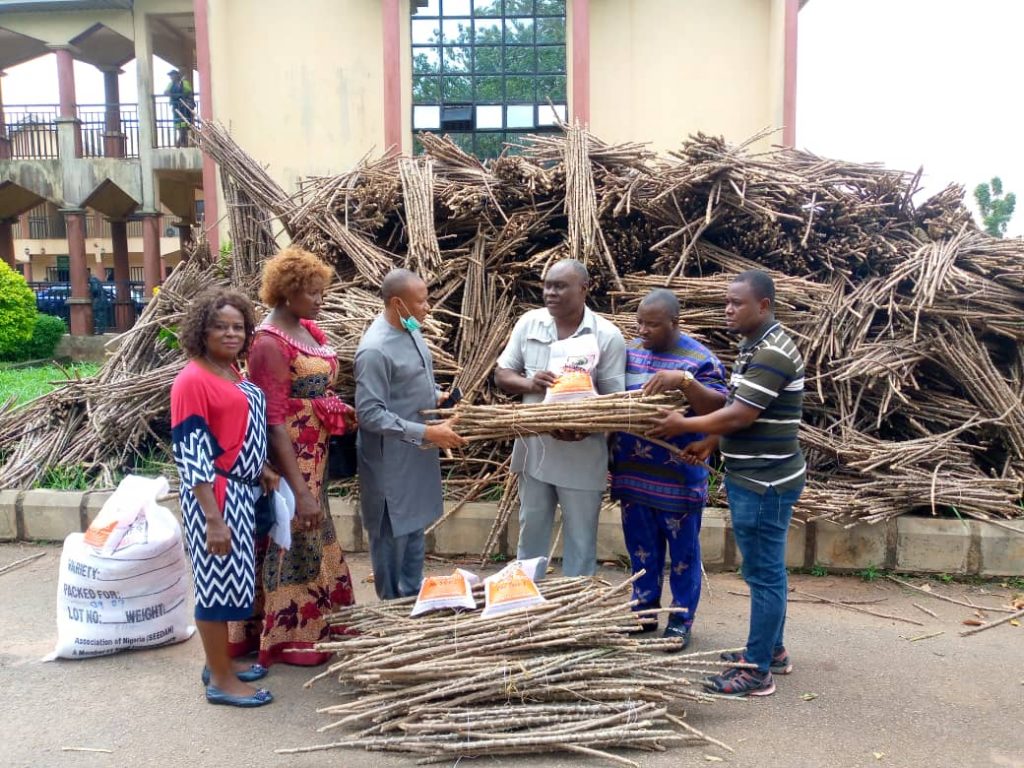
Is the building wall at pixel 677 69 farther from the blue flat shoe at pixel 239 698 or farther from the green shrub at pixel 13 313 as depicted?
the blue flat shoe at pixel 239 698

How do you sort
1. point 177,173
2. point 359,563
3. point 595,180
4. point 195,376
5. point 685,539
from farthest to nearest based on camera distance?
point 177,173, point 595,180, point 359,563, point 685,539, point 195,376

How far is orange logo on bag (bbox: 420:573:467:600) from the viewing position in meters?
3.34

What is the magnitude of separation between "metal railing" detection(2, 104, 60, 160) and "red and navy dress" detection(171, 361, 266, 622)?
1659 cm

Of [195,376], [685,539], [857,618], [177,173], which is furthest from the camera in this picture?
[177,173]

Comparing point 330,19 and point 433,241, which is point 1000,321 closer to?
point 433,241

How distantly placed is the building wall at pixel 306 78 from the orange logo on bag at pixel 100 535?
32.7 feet

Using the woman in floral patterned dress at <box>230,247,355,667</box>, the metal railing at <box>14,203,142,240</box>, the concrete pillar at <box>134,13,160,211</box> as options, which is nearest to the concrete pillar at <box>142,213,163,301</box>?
the concrete pillar at <box>134,13,160,211</box>

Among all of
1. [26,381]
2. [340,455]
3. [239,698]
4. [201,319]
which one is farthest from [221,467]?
[26,381]

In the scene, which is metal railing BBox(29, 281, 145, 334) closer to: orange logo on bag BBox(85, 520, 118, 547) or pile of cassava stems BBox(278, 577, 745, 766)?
orange logo on bag BBox(85, 520, 118, 547)

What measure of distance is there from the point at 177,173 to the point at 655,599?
1536 cm

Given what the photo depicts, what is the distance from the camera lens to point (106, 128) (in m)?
16.7

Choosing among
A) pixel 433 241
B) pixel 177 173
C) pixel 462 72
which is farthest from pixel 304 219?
pixel 177 173

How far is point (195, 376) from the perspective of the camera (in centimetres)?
312

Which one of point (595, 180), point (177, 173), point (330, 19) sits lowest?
point (595, 180)
